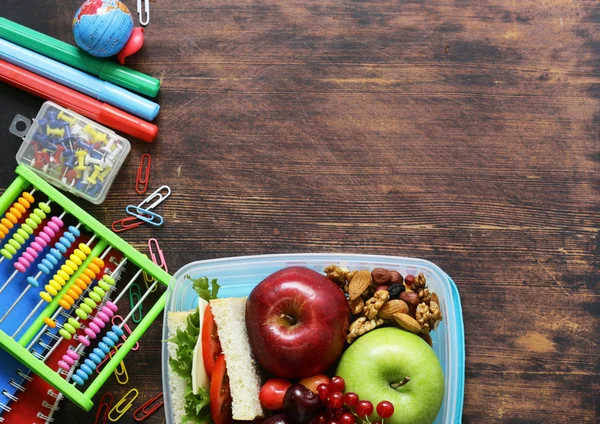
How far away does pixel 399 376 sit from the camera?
107 centimetres

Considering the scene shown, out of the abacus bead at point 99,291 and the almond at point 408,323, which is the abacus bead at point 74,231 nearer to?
the abacus bead at point 99,291

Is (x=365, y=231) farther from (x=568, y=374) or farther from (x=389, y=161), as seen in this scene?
(x=568, y=374)

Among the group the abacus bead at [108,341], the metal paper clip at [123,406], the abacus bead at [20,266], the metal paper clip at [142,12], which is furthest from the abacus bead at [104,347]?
the metal paper clip at [142,12]

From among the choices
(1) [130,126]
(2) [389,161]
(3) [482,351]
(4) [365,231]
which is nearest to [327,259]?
(4) [365,231]

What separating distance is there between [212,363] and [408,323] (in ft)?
1.21

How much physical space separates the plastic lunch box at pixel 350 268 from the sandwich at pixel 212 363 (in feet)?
0.18

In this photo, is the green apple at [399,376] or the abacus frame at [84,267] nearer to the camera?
the green apple at [399,376]

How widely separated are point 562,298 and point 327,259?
51 cm

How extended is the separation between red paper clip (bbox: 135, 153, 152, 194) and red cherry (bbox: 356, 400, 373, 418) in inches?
25.0

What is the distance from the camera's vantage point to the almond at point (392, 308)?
1126 mm

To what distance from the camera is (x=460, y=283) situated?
4.19 feet

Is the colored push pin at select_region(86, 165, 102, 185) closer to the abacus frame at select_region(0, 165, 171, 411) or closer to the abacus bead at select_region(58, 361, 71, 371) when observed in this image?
the abacus frame at select_region(0, 165, 171, 411)

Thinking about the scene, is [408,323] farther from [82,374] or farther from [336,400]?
[82,374]

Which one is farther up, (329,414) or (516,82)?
(516,82)
